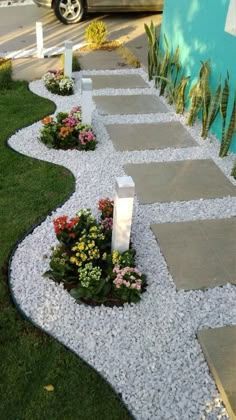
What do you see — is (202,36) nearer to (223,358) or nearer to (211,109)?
(211,109)

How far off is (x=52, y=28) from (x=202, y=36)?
6246 millimetres

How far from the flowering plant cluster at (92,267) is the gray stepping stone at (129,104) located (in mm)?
3969

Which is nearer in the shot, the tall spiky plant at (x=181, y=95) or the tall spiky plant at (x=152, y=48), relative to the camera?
the tall spiky plant at (x=181, y=95)

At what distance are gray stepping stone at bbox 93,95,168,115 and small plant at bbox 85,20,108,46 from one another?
3.21 m

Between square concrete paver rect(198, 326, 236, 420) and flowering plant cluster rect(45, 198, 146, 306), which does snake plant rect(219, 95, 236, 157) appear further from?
square concrete paver rect(198, 326, 236, 420)

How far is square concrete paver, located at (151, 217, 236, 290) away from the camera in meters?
4.43

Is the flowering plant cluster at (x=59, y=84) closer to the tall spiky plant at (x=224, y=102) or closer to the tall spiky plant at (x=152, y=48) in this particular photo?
the tall spiky plant at (x=152, y=48)

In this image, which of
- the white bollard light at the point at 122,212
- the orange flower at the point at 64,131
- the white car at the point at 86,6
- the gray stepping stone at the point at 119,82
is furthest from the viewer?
the white car at the point at 86,6

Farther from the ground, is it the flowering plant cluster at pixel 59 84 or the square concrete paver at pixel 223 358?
the flowering plant cluster at pixel 59 84

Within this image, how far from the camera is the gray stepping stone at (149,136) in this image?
22.5ft

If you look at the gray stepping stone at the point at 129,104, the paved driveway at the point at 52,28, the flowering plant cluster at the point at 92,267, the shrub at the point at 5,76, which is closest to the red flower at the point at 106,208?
the flowering plant cluster at the point at 92,267

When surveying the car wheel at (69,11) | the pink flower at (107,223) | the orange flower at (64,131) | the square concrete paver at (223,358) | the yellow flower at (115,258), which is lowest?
the square concrete paver at (223,358)

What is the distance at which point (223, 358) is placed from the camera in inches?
143

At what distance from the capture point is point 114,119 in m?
7.66
